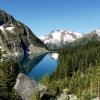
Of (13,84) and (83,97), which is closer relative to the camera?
(13,84)

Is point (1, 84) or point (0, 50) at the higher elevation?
point (0, 50)

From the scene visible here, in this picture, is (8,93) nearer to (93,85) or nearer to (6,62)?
(6,62)

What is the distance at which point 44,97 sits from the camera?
7150cm

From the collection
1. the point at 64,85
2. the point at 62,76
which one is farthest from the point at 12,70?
the point at 62,76

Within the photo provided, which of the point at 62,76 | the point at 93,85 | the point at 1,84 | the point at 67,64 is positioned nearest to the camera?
the point at 1,84

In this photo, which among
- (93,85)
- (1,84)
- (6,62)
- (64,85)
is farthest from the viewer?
(64,85)

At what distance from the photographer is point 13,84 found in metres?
64.0

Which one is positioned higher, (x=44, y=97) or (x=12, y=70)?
(x=12, y=70)

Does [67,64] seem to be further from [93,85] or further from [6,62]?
[6,62]

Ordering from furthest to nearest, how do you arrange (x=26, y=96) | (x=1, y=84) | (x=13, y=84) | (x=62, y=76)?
(x=62, y=76) → (x=26, y=96) → (x=13, y=84) → (x=1, y=84)

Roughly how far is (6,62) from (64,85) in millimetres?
67889

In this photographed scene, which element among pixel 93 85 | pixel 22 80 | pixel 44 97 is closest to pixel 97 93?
pixel 93 85

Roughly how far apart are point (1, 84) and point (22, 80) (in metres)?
12.1

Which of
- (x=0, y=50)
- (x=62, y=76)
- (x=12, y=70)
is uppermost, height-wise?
(x=0, y=50)
